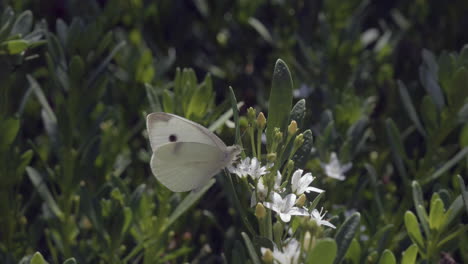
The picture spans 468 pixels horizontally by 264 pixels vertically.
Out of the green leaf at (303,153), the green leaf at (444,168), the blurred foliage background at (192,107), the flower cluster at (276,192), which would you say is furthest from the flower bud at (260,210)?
the green leaf at (444,168)

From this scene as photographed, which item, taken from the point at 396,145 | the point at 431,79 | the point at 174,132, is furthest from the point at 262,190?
the point at 431,79

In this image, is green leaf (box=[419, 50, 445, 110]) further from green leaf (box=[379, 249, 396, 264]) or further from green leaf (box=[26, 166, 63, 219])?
green leaf (box=[26, 166, 63, 219])

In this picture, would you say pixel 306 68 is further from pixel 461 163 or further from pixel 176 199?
pixel 176 199

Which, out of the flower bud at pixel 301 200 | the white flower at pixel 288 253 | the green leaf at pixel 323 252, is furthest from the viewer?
the flower bud at pixel 301 200

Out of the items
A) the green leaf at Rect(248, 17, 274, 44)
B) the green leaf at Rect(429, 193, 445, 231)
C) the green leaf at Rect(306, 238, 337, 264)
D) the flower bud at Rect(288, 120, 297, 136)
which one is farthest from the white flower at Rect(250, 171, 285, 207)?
the green leaf at Rect(248, 17, 274, 44)

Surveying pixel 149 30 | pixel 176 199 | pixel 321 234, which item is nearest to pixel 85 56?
pixel 176 199

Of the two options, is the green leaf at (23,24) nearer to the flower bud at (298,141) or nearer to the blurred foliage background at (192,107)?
the blurred foliage background at (192,107)
